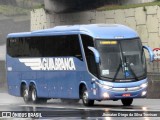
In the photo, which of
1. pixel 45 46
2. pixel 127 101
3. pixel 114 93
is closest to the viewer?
pixel 114 93

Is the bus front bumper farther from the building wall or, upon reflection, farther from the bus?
the building wall

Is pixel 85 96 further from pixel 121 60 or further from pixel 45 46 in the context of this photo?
pixel 45 46

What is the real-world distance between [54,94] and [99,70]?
Result: 14.7 feet

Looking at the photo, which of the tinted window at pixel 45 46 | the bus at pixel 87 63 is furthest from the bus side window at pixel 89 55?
the tinted window at pixel 45 46

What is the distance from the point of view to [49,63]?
3050 cm

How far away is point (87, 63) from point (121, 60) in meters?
1.41

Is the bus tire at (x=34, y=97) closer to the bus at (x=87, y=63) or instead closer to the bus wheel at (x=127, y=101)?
the bus at (x=87, y=63)

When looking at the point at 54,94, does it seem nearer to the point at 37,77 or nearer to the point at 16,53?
the point at 37,77

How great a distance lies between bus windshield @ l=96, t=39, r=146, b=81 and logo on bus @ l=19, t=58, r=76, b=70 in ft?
6.85

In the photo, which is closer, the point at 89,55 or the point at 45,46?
the point at 89,55

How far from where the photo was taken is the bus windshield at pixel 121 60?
26.7 metres

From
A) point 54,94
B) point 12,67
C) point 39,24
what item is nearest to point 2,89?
point 39,24

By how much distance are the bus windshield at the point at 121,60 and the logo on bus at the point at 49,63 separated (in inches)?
82.2

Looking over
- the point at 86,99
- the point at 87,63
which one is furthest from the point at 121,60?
the point at 86,99
